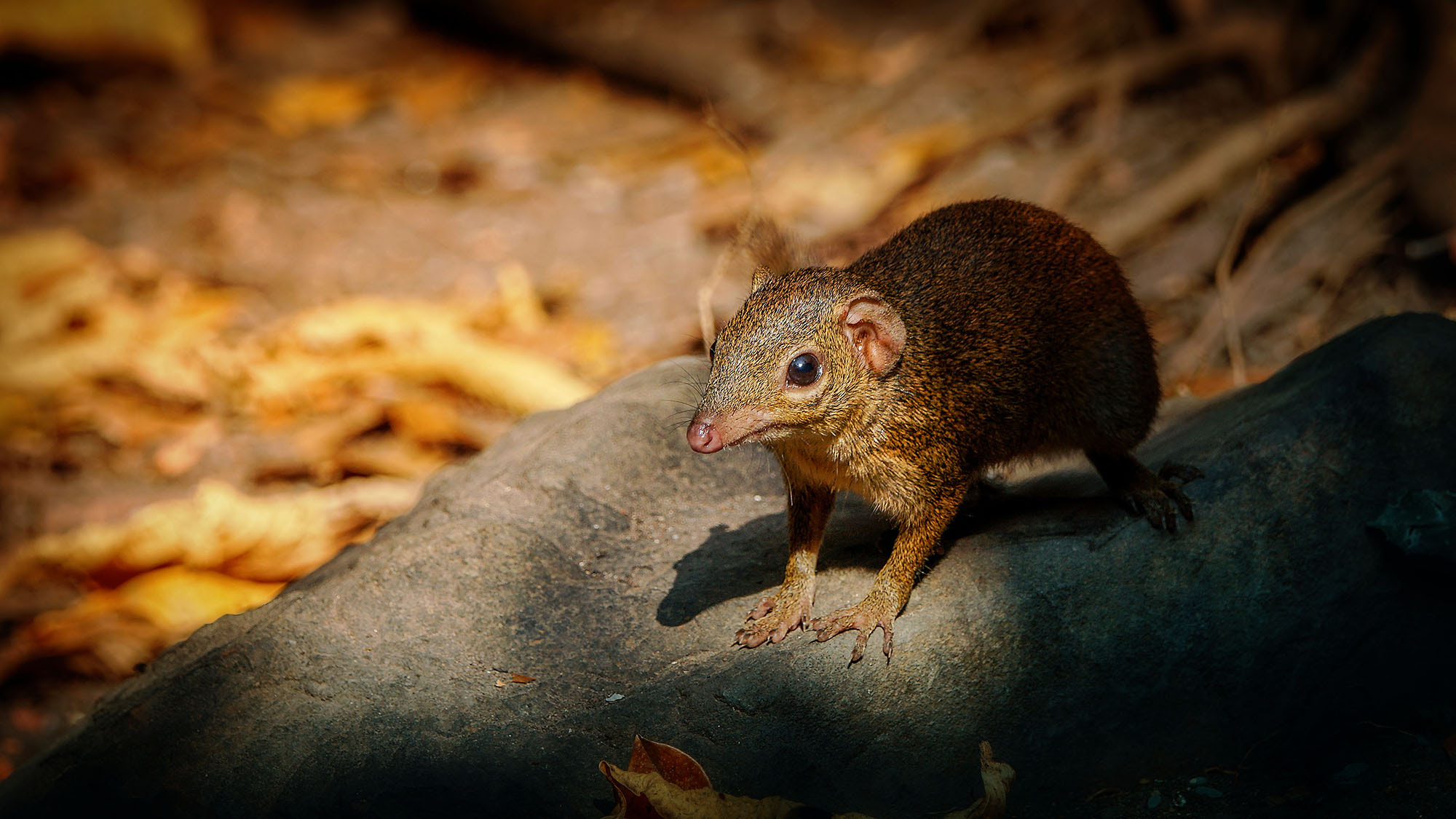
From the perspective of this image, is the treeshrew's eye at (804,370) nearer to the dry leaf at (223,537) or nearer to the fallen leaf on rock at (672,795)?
the fallen leaf on rock at (672,795)

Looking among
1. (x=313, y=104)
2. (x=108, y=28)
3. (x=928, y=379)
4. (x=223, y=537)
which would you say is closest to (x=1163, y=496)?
(x=928, y=379)

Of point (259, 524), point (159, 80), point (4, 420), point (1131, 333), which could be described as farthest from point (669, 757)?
point (159, 80)

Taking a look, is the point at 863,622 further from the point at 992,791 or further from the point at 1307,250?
the point at 1307,250

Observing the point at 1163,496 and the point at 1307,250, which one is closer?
the point at 1163,496

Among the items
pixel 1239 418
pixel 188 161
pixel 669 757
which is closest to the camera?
pixel 669 757

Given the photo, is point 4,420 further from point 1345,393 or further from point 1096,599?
point 1345,393

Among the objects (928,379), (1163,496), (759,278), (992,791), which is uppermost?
(759,278)

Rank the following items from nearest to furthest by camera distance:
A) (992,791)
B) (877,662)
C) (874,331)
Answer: (992,791), (877,662), (874,331)
